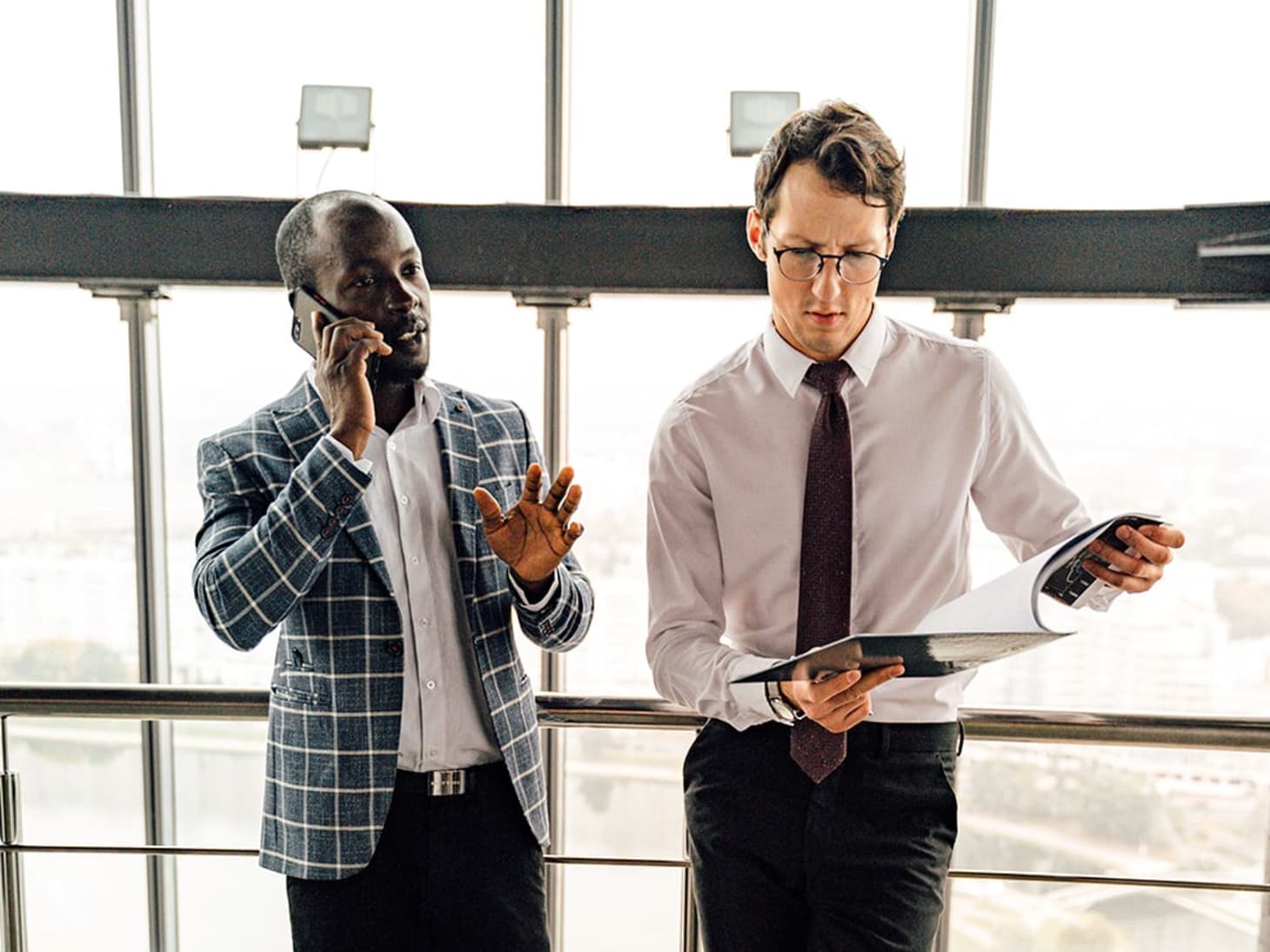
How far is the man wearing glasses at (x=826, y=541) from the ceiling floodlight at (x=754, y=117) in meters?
1.61

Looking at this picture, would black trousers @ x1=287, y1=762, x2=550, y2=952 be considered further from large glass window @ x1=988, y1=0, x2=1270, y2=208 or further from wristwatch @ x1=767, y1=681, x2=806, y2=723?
large glass window @ x1=988, y1=0, x2=1270, y2=208

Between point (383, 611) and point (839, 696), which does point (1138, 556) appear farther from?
point (383, 611)

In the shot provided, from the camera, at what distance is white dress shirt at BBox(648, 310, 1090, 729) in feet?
4.59

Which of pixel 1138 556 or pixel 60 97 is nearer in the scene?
pixel 1138 556

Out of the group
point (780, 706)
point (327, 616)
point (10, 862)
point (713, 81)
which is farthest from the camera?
point (713, 81)

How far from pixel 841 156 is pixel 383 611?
88 centimetres

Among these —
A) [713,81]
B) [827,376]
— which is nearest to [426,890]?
[827,376]

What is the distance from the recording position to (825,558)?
4.47 ft

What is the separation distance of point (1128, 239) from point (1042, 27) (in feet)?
4.07

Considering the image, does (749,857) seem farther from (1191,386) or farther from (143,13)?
(143,13)

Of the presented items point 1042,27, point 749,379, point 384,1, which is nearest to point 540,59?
point 384,1

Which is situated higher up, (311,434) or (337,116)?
(337,116)

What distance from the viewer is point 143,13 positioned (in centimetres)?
355

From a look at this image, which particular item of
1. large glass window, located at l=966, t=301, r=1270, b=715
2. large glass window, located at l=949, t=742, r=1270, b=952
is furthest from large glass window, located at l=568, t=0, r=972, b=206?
large glass window, located at l=949, t=742, r=1270, b=952
